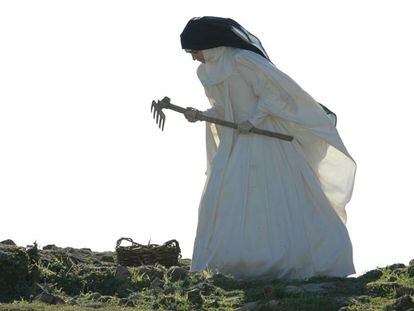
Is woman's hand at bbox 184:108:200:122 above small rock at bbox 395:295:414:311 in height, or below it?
above

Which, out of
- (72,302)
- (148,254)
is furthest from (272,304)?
(148,254)

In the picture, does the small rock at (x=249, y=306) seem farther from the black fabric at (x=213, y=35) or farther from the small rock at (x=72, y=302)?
the black fabric at (x=213, y=35)

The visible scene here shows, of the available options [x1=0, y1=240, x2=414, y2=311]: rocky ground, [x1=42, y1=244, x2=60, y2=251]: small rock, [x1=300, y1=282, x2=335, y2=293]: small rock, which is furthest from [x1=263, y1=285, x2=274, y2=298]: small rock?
[x1=42, y1=244, x2=60, y2=251]: small rock

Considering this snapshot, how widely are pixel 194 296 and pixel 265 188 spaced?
2301mm

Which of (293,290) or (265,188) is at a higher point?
(265,188)

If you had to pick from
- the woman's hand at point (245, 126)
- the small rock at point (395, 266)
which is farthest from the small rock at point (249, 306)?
the woman's hand at point (245, 126)

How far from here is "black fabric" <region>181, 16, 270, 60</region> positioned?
15.7 m

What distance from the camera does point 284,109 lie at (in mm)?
15781

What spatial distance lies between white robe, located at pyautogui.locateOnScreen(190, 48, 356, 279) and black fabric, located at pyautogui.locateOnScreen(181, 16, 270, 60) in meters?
0.11

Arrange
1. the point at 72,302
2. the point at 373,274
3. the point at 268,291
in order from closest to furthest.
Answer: the point at 72,302, the point at 268,291, the point at 373,274

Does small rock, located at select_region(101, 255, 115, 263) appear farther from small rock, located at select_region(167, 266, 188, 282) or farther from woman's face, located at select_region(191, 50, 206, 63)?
woman's face, located at select_region(191, 50, 206, 63)

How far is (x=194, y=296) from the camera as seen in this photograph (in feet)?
44.8

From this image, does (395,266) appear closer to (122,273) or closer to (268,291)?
(268,291)

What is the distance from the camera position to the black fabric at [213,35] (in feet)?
51.5
